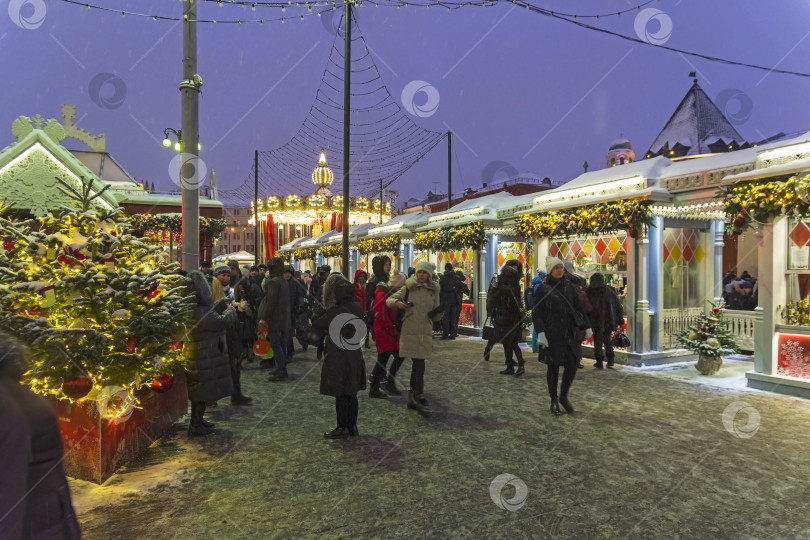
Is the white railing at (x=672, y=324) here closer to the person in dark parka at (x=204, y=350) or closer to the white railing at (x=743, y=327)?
the white railing at (x=743, y=327)

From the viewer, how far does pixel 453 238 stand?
49.0 feet

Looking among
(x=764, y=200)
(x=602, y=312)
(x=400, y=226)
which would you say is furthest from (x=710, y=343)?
(x=400, y=226)

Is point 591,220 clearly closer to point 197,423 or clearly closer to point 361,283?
point 361,283

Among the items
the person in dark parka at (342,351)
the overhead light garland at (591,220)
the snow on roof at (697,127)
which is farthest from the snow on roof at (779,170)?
the snow on roof at (697,127)

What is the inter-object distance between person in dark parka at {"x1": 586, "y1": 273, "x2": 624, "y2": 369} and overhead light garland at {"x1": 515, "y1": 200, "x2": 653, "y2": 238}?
125cm

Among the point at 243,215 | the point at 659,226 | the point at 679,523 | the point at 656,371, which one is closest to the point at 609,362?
the point at 656,371

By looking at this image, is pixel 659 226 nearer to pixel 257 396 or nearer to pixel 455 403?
pixel 455 403

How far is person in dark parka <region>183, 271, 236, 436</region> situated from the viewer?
5172 mm

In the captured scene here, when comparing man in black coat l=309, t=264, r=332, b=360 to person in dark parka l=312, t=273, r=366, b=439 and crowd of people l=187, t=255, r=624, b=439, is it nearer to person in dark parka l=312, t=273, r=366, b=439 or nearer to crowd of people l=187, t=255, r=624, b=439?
crowd of people l=187, t=255, r=624, b=439

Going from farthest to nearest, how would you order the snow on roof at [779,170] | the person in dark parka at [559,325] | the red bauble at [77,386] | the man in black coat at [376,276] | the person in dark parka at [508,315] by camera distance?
the person in dark parka at [508,315], the man in black coat at [376,276], the snow on roof at [779,170], the person in dark parka at [559,325], the red bauble at [77,386]

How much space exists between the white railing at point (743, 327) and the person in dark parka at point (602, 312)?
3049 mm

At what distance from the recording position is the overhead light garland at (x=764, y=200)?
7152 millimetres

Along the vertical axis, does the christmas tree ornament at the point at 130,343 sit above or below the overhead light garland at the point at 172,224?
below

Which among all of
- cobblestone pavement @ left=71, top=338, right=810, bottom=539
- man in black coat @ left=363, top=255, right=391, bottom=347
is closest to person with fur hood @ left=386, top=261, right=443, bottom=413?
cobblestone pavement @ left=71, top=338, right=810, bottom=539
